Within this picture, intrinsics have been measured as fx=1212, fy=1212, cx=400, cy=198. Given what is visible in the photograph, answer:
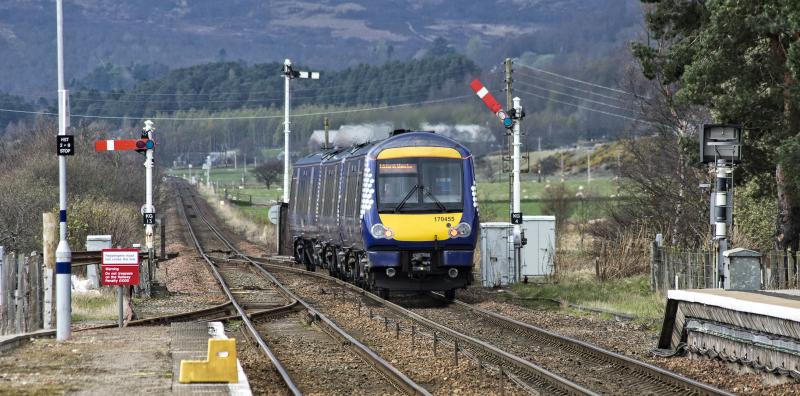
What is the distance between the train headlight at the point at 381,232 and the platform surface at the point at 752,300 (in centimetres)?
842

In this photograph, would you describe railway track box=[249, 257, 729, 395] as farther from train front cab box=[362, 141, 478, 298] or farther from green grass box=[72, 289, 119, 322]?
green grass box=[72, 289, 119, 322]

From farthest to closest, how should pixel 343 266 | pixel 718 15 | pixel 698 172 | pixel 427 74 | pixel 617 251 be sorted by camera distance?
pixel 427 74 < pixel 698 172 < pixel 617 251 < pixel 343 266 < pixel 718 15

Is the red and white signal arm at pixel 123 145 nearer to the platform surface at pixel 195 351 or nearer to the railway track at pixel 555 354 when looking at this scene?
the railway track at pixel 555 354

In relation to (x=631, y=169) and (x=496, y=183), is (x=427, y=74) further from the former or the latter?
(x=631, y=169)

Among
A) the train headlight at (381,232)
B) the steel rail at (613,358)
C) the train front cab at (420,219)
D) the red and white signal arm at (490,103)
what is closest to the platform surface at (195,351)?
the steel rail at (613,358)

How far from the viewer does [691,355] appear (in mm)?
15773

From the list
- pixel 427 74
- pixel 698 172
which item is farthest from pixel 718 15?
pixel 427 74

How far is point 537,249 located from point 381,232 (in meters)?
7.84

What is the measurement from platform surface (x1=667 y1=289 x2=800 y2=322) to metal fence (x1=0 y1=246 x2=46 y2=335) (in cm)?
953

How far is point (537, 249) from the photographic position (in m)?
30.8

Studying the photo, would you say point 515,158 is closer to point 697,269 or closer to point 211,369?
point 697,269

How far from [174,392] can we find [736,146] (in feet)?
37.7

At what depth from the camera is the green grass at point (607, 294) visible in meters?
22.4

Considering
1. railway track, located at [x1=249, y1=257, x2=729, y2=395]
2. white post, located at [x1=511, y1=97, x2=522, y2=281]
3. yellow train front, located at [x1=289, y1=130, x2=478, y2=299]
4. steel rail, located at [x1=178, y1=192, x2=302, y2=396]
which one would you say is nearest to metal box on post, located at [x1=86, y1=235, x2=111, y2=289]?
steel rail, located at [x1=178, y1=192, x2=302, y2=396]
